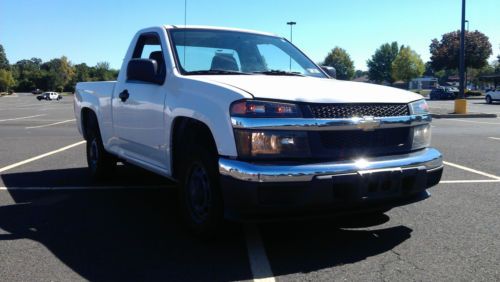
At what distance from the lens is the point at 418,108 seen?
14.5ft

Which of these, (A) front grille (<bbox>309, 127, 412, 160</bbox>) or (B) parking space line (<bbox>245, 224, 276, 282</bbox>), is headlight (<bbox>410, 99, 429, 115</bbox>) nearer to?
(A) front grille (<bbox>309, 127, 412, 160</bbox>)

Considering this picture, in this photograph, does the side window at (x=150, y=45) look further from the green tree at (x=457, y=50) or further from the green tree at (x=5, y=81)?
the green tree at (x=5, y=81)

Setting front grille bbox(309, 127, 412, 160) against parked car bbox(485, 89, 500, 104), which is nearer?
front grille bbox(309, 127, 412, 160)

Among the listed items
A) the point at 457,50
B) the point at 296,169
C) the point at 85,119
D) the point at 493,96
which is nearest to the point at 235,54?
the point at 296,169

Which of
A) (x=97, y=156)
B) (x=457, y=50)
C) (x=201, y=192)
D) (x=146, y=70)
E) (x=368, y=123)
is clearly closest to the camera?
(x=368, y=123)

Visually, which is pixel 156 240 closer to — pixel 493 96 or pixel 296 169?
pixel 296 169

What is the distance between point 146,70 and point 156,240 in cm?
158

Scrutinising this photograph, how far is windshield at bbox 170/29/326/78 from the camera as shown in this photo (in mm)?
5027

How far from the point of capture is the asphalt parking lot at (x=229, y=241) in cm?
361

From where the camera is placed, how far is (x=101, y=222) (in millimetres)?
4941

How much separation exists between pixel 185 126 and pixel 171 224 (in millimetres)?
1036

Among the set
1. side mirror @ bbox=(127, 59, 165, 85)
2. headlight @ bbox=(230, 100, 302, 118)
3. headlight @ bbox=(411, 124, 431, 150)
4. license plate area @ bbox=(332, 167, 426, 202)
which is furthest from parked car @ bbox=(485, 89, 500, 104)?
headlight @ bbox=(230, 100, 302, 118)

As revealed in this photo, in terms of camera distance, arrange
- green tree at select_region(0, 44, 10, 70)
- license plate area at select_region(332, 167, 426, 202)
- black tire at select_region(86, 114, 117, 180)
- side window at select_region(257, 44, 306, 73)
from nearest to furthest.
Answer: license plate area at select_region(332, 167, 426, 202) → side window at select_region(257, 44, 306, 73) → black tire at select_region(86, 114, 117, 180) → green tree at select_region(0, 44, 10, 70)

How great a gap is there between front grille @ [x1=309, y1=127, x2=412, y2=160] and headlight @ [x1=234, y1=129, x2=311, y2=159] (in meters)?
0.14
